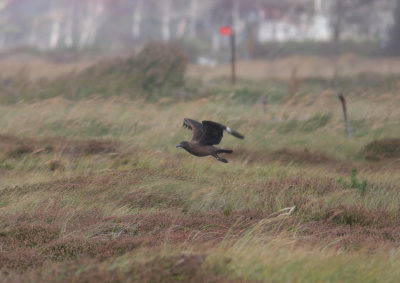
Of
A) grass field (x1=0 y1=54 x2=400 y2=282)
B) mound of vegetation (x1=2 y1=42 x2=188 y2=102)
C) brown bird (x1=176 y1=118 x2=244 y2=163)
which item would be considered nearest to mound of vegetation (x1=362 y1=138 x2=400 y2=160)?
grass field (x1=0 y1=54 x2=400 y2=282)

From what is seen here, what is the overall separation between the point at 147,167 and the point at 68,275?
4.42 metres

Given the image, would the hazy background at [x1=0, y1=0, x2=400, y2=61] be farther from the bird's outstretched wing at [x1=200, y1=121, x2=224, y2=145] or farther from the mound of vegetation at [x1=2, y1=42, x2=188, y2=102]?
the bird's outstretched wing at [x1=200, y1=121, x2=224, y2=145]

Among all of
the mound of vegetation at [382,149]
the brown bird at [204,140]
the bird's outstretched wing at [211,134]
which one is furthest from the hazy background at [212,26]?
the bird's outstretched wing at [211,134]

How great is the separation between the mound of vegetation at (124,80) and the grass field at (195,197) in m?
2.48

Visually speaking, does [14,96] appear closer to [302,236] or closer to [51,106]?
[51,106]

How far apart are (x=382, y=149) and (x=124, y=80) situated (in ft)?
29.1

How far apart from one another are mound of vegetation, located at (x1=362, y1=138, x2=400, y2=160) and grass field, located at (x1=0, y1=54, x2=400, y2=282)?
3 cm

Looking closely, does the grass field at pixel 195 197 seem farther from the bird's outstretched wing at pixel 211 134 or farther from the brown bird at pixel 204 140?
the bird's outstretched wing at pixel 211 134

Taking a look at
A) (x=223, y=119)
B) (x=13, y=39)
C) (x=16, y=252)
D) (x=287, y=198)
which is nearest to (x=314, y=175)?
(x=287, y=198)

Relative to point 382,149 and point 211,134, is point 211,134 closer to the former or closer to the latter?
point 211,134

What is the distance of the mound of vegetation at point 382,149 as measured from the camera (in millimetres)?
10742

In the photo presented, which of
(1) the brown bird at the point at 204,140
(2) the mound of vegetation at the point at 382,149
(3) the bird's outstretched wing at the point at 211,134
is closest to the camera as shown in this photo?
(3) the bird's outstretched wing at the point at 211,134

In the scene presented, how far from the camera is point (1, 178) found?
335 inches

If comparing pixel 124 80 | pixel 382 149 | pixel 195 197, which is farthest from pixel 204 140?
pixel 124 80
